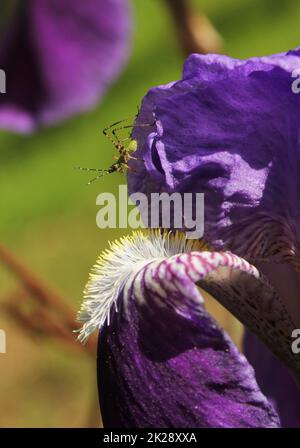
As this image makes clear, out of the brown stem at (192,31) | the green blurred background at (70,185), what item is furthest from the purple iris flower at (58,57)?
the green blurred background at (70,185)

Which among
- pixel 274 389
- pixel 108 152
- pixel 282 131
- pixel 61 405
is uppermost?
pixel 108 152

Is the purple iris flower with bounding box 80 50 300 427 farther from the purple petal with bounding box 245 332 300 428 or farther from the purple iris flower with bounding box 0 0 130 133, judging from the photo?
the purple iris flower with bounding box 0 0 130 133

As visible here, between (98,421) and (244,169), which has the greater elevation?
(244,169)


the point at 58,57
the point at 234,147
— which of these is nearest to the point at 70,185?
the point at 58,57

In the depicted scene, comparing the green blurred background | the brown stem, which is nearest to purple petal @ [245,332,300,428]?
the brown stem

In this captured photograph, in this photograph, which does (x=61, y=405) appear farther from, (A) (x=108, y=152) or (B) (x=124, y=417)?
(B) (x=124, y=417)

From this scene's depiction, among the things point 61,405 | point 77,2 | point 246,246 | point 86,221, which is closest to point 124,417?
point 246,246
